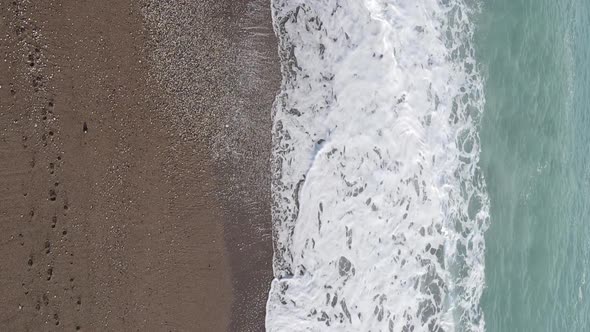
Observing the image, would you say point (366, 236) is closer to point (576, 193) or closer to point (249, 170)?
point (249, 170)

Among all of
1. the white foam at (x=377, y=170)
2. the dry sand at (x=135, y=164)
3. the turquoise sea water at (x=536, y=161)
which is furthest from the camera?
the turquoise sea water at (x=536, y=161)

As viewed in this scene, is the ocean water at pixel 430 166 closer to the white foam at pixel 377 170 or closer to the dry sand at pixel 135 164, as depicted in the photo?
the white foam at pixel 377 170

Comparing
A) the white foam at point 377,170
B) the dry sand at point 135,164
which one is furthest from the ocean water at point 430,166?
the dry sand at point 135,164

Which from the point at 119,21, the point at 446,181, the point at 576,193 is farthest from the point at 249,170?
the point at 576,193

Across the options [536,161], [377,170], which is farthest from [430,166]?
[536,161]

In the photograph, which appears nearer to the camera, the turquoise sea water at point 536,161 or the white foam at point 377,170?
the white foam at point 377,170

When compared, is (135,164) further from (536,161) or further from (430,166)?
(536,161)
